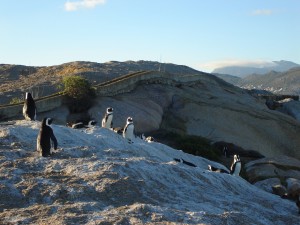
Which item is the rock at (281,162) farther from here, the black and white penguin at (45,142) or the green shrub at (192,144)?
the black and white penguin at (45,142)

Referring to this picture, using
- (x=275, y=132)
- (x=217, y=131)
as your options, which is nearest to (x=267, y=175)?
(x=217, y=131)

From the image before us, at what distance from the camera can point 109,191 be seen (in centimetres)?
1245

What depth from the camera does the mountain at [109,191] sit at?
11.2 metres

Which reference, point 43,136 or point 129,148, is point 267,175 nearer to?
point 129,148

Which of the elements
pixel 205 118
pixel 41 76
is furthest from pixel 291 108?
pixel 41 76

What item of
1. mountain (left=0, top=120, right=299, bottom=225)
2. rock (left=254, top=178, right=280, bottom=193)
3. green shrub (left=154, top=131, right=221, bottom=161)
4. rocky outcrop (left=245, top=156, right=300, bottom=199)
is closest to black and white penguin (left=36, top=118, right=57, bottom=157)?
mountain (left=0, top=120, right=299, bottom=225)

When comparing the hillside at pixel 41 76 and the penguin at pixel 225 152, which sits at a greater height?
the hillside at pixel 41 76

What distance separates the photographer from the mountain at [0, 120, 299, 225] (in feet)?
36.9

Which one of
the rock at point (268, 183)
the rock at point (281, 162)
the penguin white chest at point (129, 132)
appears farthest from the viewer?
the rock at point (281, 162)

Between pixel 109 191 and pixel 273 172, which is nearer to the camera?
pixel 109 191

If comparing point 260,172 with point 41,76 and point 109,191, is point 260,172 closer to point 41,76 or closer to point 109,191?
point 109,191

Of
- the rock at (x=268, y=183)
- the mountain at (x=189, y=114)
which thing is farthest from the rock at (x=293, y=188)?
the mountain at (x=189, y=114)

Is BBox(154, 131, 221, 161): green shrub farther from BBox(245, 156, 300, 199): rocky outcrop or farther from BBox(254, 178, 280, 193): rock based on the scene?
BBox(254, 178, 280, 193): rock

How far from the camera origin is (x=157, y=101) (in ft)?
122
